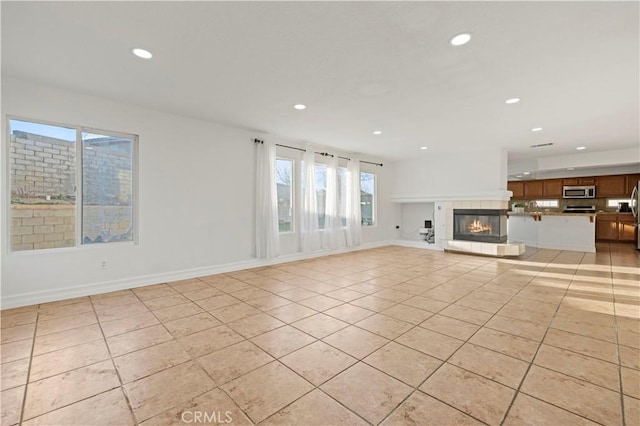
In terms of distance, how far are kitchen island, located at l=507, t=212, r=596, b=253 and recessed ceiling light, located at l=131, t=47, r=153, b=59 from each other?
9182mm

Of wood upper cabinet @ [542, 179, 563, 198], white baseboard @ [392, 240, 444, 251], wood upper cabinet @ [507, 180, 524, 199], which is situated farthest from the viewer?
wood upper cabinet @ [507, 180, 524, 199]

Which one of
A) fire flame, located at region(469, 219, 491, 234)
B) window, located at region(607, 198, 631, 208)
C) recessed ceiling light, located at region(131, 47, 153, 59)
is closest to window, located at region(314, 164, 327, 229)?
fire flame, located at region(469, 219, 491, 234)

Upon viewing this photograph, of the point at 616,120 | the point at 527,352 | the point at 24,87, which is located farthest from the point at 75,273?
the point at 616,120

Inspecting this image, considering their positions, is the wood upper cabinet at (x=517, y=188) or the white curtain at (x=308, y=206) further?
the wood upper cabinet at (x=517, y=188)

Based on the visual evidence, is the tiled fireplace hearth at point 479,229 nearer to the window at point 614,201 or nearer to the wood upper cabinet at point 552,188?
the wood upper cabinet at point 552,188

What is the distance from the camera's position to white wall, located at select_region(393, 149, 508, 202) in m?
6.61

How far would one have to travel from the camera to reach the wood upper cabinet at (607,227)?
331 inches

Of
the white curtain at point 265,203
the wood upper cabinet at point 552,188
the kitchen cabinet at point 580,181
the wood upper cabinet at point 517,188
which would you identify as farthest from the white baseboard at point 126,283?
the kitchen cabinet at point 580,181

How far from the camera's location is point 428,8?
Result: 1.97 m

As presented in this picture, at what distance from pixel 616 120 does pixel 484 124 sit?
6.34 ft

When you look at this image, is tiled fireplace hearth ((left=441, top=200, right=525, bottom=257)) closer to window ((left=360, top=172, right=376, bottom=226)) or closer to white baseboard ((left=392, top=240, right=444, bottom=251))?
white baseboard ((left=392, top=240, right=444, bottom=251))

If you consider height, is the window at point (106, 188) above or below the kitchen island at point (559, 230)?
above

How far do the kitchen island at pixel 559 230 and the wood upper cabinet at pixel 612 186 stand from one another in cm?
263

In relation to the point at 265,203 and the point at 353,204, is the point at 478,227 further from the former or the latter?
the point at 265,203
